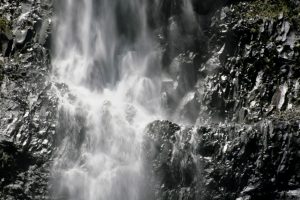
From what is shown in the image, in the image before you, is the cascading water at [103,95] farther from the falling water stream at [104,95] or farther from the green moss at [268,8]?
the green moss at [268,8]

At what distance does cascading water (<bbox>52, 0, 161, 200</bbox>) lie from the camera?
970 inches

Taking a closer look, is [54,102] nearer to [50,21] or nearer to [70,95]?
[70,95]

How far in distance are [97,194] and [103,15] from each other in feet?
44.1

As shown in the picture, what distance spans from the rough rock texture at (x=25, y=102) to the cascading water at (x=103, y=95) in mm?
860

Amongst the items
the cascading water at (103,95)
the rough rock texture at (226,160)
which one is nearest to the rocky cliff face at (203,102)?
the rough rock texture at (226,160)

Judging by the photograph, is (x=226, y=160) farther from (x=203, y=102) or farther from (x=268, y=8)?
(x=268, y=8)

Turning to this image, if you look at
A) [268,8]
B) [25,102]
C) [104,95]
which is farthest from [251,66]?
[25,102]

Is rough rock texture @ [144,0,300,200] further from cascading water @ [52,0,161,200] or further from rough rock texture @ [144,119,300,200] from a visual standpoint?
cascading water @ [52,0,161,200]

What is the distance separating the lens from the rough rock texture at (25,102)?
80.4ft

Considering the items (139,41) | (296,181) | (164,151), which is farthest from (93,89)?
(296,181)

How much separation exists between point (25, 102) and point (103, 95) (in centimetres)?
516

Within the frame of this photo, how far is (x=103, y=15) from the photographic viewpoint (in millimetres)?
32250

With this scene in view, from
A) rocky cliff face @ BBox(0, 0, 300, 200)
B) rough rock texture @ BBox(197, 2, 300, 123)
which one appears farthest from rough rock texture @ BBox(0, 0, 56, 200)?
rough rock texture @ BBox(197, 2, 300, 123)

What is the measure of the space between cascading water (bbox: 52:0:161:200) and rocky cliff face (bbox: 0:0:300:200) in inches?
33.3
